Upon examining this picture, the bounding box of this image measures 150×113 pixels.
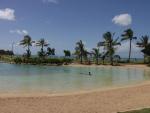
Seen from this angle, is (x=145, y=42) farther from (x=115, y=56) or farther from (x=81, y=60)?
(x=81, y=60)

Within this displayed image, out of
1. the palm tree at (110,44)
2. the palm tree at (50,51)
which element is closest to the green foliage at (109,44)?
the palm tree at (110,44)

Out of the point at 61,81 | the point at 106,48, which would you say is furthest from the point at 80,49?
the point at 61,81

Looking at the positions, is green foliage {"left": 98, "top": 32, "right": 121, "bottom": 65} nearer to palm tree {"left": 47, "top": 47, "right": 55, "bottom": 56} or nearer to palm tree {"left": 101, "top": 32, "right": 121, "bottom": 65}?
palm tree {"left": 101, "top": 32, "right": 121, "bottom": 65}

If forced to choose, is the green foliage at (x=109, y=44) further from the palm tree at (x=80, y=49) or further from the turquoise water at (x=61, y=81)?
the turquoise water at (x=61, y=81)

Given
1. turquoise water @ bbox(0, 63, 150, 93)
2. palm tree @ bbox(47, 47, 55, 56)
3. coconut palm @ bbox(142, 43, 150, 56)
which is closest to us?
turquoise water @ bbox(0, 63, 150, 93)

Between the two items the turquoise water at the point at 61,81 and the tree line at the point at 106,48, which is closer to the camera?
the turquoise water at the point at 61,81

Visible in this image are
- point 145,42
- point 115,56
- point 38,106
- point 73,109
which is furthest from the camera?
point 115,56

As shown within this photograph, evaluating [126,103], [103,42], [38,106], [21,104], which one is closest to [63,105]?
[38,106]

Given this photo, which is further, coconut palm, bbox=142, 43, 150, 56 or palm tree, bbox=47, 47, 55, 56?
palm tree, bbox=47, 47, 55, 56

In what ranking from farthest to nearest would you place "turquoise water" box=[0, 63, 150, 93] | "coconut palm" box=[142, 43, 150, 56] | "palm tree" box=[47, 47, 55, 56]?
"palm tree" box=[47, 47, 55, 56] < "coconut palm" box=[142, 43, 150, 56] < "turquoise water" box=[0, 63, 150, 93]

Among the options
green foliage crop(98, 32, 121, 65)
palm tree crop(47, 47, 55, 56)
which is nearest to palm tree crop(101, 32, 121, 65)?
green foliage crop(98, 32, 121, 65)

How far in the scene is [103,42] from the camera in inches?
3152

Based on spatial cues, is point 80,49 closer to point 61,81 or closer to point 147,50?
point 147,50

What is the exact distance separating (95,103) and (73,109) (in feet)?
7.13
